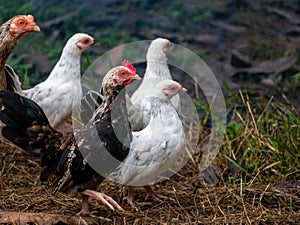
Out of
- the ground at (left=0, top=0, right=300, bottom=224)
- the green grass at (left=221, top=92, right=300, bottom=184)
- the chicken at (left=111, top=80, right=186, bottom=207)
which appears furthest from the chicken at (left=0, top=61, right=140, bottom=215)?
the green grass at (left=221, top=92, right=300, bottom=184)

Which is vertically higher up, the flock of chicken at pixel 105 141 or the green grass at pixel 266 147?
the flock of chicken at pixel 105 141

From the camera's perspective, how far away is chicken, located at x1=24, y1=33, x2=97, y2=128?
464 cm

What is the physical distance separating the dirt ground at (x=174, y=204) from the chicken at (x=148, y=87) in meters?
0.54

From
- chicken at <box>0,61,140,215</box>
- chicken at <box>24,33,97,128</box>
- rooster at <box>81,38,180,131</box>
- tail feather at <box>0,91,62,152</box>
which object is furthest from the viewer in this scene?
chicken at <box>24,33,97,128</box>

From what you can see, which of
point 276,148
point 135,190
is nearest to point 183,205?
point 135,190

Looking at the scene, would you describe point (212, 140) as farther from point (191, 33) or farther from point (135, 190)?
point (191, 33)

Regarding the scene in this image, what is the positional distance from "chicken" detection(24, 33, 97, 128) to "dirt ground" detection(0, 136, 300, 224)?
22.6 inches

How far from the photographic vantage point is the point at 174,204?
3.99 metres

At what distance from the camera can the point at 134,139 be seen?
3.77 m

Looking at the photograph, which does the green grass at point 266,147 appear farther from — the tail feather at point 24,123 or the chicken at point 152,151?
the tail feather at point 24,123

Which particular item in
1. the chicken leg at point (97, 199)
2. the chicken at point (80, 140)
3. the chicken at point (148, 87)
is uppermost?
the chicken at point (80, 140)

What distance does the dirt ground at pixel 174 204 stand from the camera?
3.56 metres

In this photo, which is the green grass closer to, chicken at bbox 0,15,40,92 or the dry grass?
the dry grass

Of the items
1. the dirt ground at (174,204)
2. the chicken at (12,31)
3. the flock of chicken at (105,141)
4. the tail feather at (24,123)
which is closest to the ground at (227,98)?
the dirt ground at (174,204)
